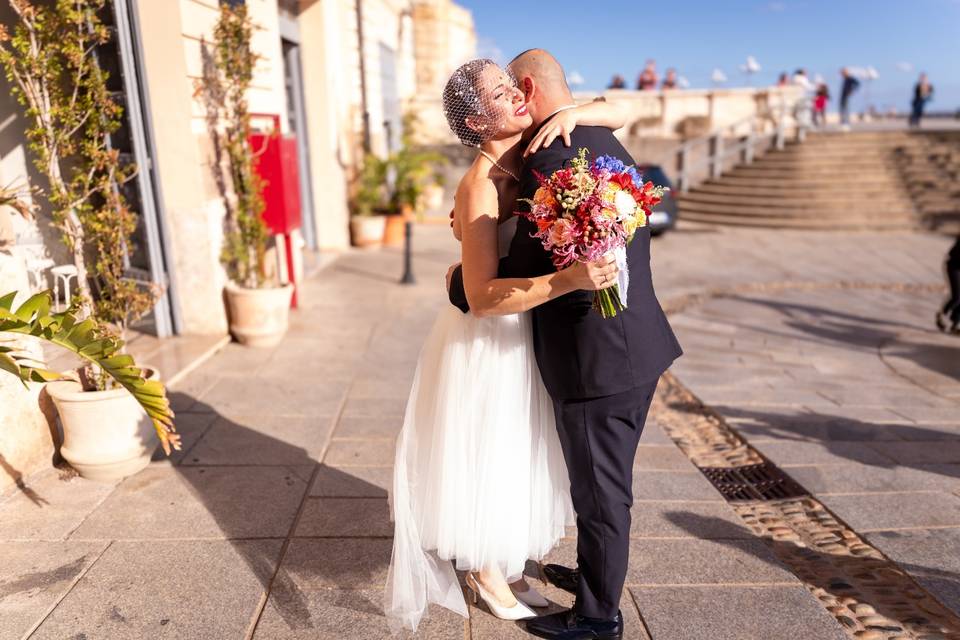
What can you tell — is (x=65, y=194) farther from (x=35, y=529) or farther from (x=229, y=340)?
(x=229, y=340)

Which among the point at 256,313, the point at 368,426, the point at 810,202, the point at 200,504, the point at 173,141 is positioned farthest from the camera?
the point at 810,202

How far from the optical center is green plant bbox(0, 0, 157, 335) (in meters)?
3.81

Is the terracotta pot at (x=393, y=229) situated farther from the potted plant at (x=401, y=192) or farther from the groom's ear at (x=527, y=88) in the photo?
the groom's ear at (x=527, y=88)

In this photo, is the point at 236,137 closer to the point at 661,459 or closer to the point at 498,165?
the point at 661,459

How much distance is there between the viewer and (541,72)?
2.42m

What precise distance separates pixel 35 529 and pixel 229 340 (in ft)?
10.7

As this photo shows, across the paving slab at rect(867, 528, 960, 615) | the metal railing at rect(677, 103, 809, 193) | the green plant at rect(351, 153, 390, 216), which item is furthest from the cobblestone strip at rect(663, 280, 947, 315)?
the metal railing at rect(677, 103, 809, 193)

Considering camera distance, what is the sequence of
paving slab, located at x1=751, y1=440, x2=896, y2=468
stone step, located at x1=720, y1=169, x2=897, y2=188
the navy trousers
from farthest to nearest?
1. stone step, located at x1=720, y1=169, x2=897, y2=188
2. paving slab, located at x1=751, y1=440, x2=896, y2=468
3. the navy trousers

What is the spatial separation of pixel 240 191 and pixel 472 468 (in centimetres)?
472

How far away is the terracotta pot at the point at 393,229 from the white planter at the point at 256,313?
20.1 feet

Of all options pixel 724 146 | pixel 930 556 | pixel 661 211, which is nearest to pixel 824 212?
pixel 724 146

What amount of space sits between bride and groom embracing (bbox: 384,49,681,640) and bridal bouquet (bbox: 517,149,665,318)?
3.0 inches

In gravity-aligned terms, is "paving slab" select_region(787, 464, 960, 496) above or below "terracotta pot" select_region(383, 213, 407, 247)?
below

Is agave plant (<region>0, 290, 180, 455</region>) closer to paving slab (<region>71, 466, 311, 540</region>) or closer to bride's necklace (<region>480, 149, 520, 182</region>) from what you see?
paving slab (<region>71, 466, 311, 540</region>)
